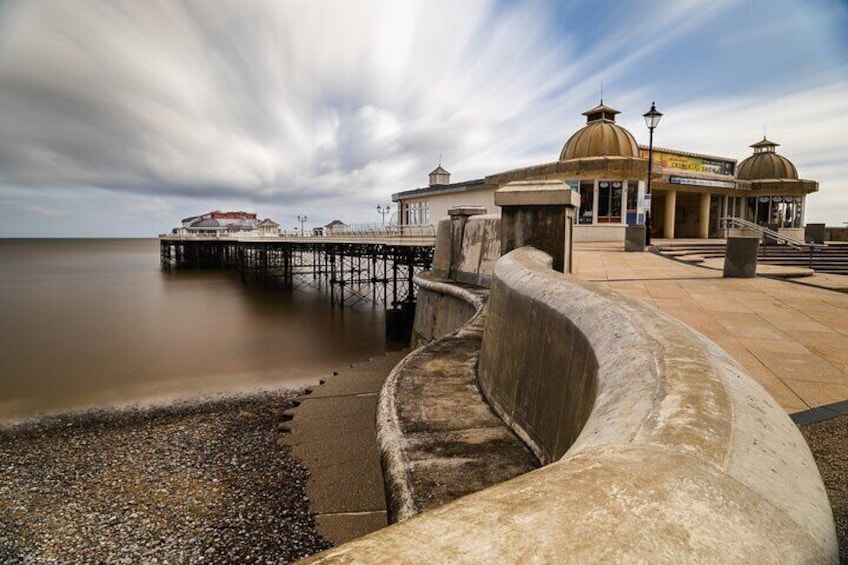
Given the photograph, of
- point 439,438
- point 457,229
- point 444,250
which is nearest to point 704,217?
point 444,250

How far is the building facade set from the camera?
1962 centimetres

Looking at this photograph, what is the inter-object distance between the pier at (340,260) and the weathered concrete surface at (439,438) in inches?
529

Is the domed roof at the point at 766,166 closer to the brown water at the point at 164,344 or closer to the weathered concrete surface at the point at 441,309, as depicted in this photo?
the brown water at the point at 164,344

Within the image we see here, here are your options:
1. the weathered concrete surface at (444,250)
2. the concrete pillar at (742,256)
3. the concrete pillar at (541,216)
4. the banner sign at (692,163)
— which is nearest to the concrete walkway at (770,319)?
the concrete pillar at (742,256)

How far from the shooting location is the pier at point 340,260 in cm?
2334

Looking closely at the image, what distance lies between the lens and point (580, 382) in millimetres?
2385

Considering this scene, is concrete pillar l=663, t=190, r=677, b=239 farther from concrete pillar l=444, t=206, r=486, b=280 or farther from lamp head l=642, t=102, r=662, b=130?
concrete pillar l=444, t=206, r=486, b=280

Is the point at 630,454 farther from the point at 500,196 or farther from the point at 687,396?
the point at 500,196

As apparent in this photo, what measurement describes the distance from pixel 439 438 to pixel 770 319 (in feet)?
15.0

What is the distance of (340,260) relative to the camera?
3428 cm

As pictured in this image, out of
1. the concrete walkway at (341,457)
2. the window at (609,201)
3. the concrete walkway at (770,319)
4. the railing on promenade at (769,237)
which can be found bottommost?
the concrete walkway at (341,457)

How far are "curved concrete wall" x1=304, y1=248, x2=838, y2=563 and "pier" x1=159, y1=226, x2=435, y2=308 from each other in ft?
53.3

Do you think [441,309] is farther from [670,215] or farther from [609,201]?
[670,215]

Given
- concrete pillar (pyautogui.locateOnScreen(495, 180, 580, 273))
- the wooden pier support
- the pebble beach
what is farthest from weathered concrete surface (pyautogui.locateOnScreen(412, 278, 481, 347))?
the wooden pier support
